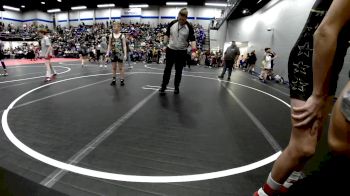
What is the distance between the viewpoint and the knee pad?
0.66 meters

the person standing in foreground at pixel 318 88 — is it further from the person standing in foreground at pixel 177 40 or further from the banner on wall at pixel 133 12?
the banner on wall at pixel 133 12

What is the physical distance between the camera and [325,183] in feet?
5.14

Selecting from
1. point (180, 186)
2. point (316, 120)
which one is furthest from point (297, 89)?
point (180, 186)

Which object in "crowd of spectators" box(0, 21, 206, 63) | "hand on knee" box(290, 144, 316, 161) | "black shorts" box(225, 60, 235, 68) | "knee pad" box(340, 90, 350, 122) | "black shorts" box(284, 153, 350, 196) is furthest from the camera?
"crowd of spectators" box(0, 21, 206, 63)

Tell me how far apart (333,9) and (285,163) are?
730 mm

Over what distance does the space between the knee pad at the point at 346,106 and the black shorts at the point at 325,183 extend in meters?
0.87

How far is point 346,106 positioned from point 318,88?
266mm

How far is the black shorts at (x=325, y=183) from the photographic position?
1440mm

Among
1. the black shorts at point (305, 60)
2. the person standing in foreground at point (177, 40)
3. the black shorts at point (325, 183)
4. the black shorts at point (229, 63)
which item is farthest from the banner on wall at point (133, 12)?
the black shorts at point (305, 60)

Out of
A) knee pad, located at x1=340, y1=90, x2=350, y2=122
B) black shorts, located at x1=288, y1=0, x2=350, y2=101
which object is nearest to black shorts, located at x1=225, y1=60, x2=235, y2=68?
black shorts, located at x1=288, y1=0, x2=350, y2=101

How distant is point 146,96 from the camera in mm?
4594

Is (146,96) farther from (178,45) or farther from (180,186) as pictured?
(180,186)

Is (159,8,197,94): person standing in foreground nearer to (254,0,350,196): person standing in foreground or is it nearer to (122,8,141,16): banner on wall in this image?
(254,0,350,196): person standing in foreground

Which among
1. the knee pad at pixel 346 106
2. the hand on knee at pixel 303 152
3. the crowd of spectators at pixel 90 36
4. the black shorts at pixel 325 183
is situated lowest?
the black shorts at pixel 325 183
